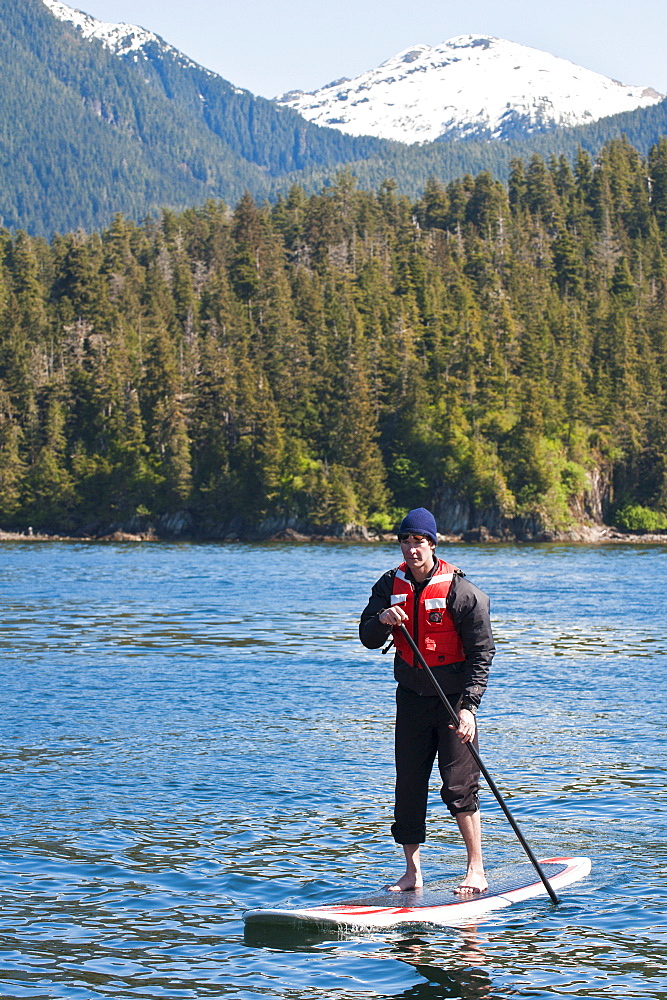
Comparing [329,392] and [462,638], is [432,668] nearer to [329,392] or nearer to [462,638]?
[462,638]

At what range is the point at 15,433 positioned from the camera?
11331 cm

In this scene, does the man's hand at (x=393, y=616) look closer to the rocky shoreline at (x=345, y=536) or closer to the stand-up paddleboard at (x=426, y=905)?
the stand-up paddleboard at (x=426, y=905)

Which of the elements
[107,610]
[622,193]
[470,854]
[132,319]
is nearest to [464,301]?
[132,319]

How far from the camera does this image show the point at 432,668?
9.63 meters

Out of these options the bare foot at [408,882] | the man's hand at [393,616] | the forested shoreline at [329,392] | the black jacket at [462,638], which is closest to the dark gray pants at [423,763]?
the black jacket at [462,638]

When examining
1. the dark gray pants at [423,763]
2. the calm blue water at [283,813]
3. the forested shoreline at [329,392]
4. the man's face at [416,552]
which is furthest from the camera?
the forested shoreline at [329,392]

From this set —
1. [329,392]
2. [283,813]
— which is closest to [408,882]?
[283,813]

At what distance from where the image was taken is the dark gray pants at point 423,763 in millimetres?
9656

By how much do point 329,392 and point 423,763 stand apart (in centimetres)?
10531

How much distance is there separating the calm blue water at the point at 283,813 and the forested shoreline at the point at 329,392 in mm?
74709

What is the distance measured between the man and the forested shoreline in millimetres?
90186

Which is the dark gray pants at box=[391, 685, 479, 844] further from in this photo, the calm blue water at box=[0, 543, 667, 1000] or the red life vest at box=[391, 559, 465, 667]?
the calm blue water at box=[0, 543, 667, 1000]

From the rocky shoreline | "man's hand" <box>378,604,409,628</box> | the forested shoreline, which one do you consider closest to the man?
"man's hand" <box>378,604,409,628</box>

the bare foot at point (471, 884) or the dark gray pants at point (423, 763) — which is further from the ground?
the dark gray pants at point (423, 763)
